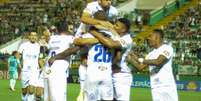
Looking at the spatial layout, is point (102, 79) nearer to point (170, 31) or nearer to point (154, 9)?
point (170, 31)

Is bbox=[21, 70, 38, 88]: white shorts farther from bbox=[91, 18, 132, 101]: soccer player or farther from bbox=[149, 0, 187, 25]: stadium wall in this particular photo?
bbox=[149, 0, 187, 25]: stadium wall

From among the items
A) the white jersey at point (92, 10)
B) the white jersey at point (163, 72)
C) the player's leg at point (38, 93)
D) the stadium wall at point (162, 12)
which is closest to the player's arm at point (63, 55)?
the white jersey at point (92, 10)

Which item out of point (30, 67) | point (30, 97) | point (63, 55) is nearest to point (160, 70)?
point (63, 55)

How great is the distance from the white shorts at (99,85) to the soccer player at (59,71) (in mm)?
2897

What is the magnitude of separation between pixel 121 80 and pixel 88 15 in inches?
105

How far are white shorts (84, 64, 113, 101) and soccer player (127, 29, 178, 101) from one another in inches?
52.2

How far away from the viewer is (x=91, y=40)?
35.0 feet

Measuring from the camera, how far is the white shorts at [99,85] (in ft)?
35.3

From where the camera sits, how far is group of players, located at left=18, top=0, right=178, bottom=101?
35.2ft

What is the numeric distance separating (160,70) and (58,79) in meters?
2.85

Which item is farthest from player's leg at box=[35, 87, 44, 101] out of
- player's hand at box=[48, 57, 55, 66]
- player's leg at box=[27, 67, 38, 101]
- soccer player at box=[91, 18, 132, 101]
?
soccer player at box=[91, 18, 132, 101]

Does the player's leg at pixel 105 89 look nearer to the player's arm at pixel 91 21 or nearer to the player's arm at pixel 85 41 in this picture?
the player's arm at pixel 85 41

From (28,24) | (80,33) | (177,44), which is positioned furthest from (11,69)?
(80,33)

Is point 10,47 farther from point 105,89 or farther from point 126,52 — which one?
point 105,89
